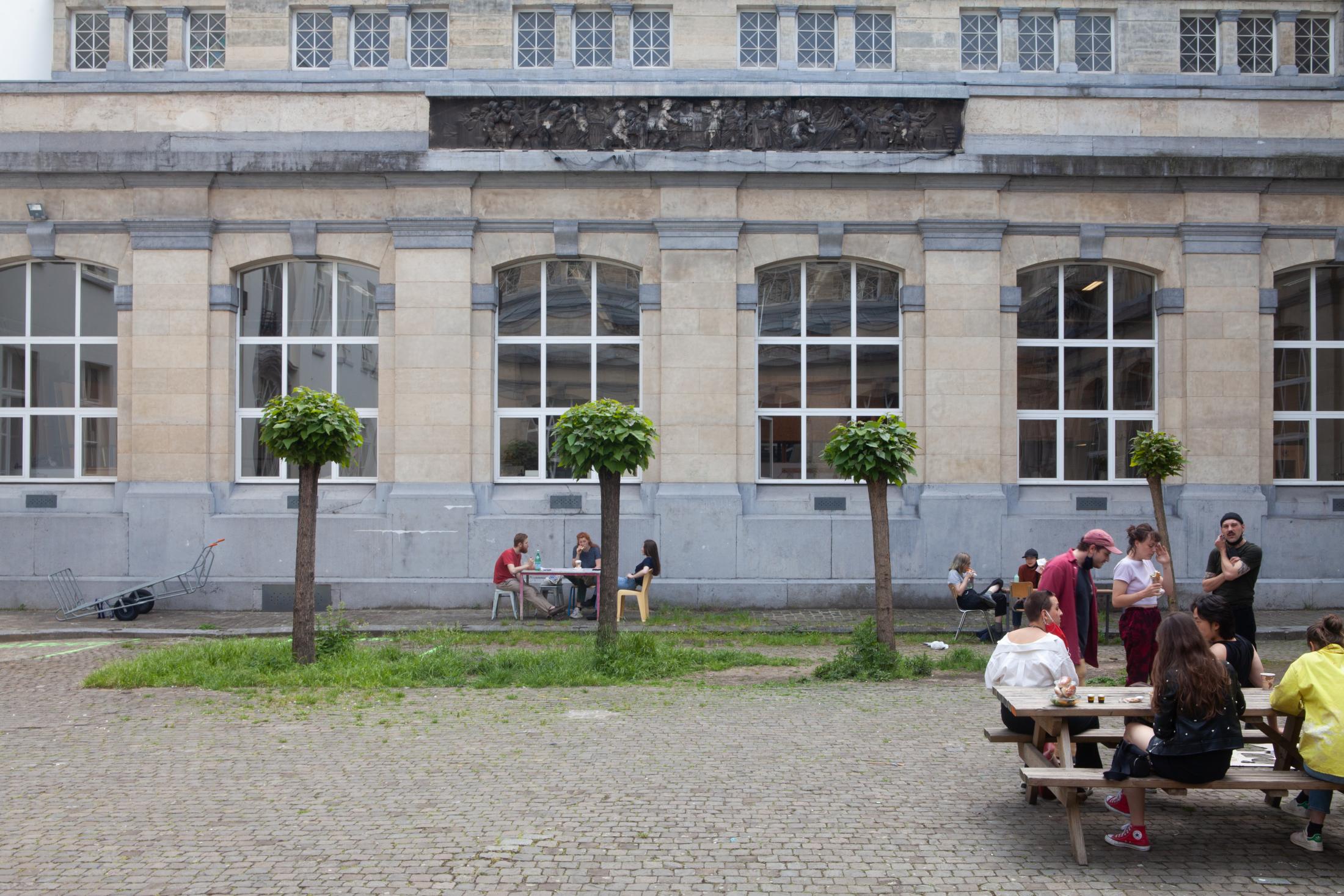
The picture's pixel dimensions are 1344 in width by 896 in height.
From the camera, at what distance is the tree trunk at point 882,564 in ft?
42.4

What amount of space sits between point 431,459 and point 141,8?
10006 mm

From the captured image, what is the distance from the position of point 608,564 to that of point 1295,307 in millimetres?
13690

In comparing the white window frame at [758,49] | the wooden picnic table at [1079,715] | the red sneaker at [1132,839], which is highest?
the white window frame at [758,49]

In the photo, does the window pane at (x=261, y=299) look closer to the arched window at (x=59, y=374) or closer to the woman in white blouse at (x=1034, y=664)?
the arched window at (x=59, y=374)

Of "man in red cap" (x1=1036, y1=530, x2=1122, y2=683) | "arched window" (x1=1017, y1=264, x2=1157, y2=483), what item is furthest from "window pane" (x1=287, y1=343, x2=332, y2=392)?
"man in red cap" (x1=1036, y1=530, x2=1122, y2=683)

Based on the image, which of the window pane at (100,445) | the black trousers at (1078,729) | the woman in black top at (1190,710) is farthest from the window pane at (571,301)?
the woman in black top at (1190,710)

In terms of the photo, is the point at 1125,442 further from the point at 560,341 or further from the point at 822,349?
the point at 560,341

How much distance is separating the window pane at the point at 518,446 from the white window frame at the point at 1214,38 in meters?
13.1

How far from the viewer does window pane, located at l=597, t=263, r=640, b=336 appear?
771 inches

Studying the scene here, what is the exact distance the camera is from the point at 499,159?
19.0m

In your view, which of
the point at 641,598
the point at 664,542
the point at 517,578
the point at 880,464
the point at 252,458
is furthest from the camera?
the point at 252,458

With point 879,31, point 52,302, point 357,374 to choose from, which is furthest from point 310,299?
point 879,31

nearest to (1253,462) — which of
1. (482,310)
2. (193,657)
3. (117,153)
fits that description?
(482,310)

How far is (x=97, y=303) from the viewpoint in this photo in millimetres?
19750
